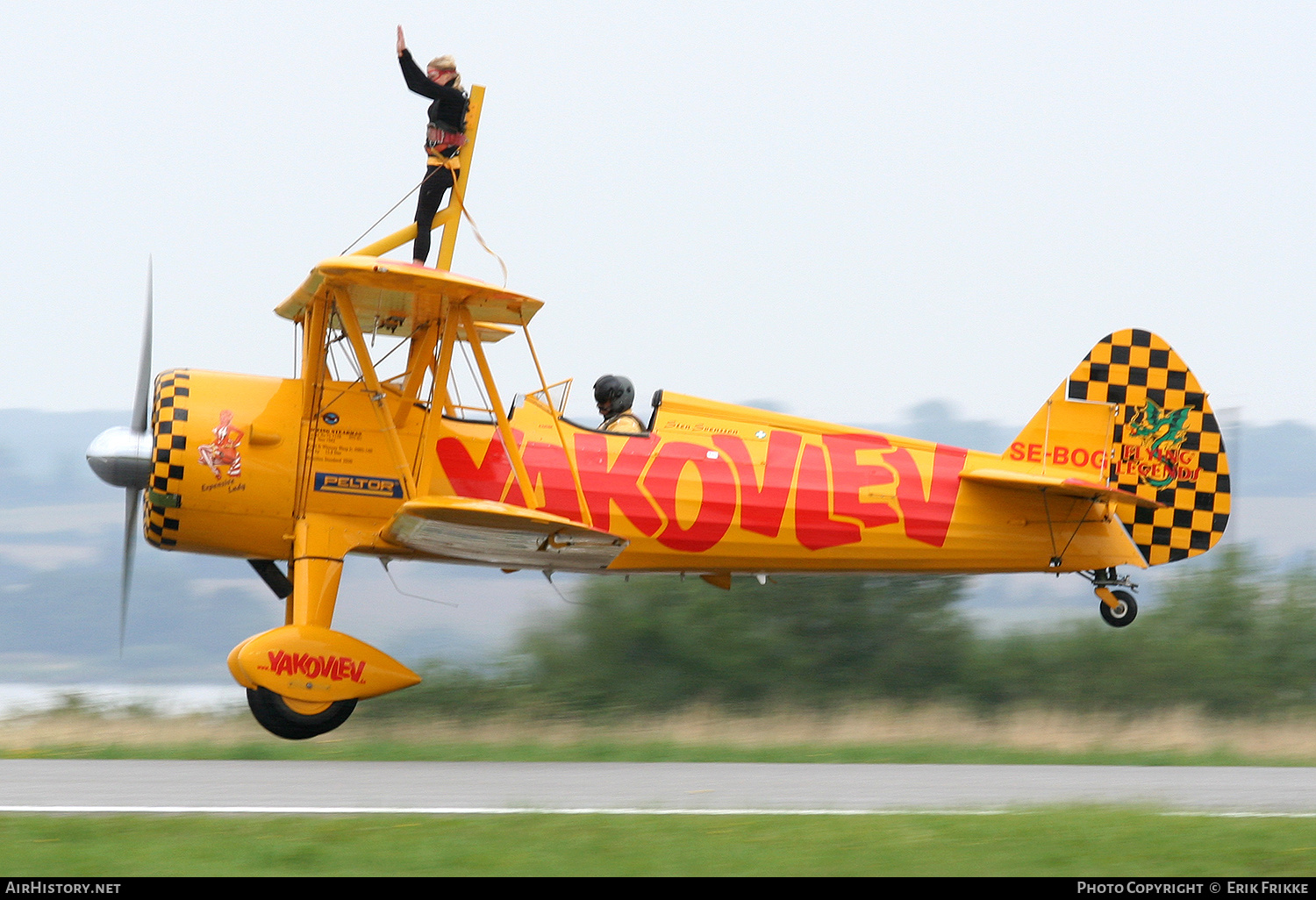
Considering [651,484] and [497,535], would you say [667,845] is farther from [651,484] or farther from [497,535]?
[651,484]

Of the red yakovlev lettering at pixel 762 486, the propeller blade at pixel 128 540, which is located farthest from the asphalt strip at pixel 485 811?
the red yakovlev lettering at pixel 762 486

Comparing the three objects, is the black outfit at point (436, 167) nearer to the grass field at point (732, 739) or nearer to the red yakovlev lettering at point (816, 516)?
the red yakovlev lettering at point (816, 516)

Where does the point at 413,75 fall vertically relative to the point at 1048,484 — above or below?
above

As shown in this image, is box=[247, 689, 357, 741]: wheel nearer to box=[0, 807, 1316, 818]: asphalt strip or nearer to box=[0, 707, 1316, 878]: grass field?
box=[0, 807, 1316, 818]: asphalt strip

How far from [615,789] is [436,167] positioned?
14.8 ft

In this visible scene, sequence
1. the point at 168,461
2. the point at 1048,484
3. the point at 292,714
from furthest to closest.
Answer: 1. the point at 1048,484
2. the point at 168,461
3. the point at 292,714

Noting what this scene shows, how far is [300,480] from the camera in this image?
9.07 m

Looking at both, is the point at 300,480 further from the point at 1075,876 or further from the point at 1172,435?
the point at 1172,435

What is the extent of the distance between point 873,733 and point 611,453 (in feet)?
15.8

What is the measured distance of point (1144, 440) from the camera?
1059 cm

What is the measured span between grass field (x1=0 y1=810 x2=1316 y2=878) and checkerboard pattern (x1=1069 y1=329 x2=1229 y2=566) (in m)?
4.62

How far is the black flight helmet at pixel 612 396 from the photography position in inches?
396

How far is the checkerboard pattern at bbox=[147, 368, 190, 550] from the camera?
883cm

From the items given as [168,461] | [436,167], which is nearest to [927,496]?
[436,167]
